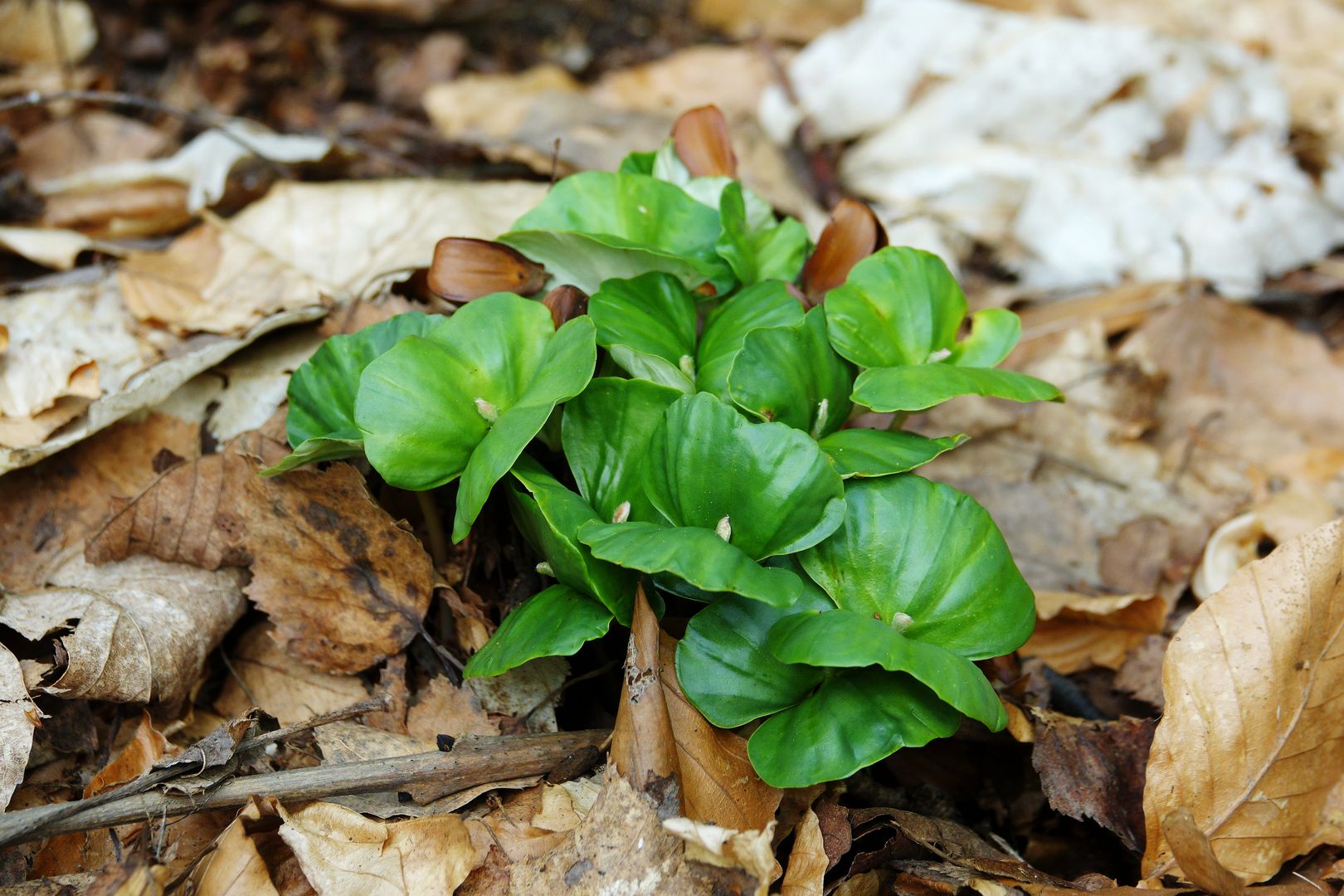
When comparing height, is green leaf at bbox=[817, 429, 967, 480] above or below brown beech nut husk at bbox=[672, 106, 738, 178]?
below

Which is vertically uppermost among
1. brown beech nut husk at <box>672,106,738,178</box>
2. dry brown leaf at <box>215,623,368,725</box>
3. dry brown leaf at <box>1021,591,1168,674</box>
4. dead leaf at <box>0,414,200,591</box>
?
brown beech nut husk at <box>672,106,738,178</box>

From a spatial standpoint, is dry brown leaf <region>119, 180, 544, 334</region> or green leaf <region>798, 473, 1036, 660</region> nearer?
green leaf <region>798, 473, 1036, 660</region>

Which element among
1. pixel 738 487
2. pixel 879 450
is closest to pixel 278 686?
pixel 738 487

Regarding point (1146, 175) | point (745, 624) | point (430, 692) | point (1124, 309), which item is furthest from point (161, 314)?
point (1146, 175)

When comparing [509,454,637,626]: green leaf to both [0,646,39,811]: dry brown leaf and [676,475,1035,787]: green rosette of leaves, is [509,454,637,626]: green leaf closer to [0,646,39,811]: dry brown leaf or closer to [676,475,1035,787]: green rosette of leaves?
[676,475,1035,787]: green rosette of leaves

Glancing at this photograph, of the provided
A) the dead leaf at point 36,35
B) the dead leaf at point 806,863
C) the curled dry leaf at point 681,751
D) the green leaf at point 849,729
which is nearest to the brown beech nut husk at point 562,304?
the curled dry leaf at point 681,751

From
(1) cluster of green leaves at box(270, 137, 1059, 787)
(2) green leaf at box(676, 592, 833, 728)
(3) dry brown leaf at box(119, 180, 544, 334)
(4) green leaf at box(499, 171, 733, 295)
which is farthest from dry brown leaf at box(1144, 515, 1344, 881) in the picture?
(3) dry brown leaf at box(119, 180, 544, 334)

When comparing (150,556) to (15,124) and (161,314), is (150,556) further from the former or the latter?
(15,124)

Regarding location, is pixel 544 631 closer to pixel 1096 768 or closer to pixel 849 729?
pixel 849 729
